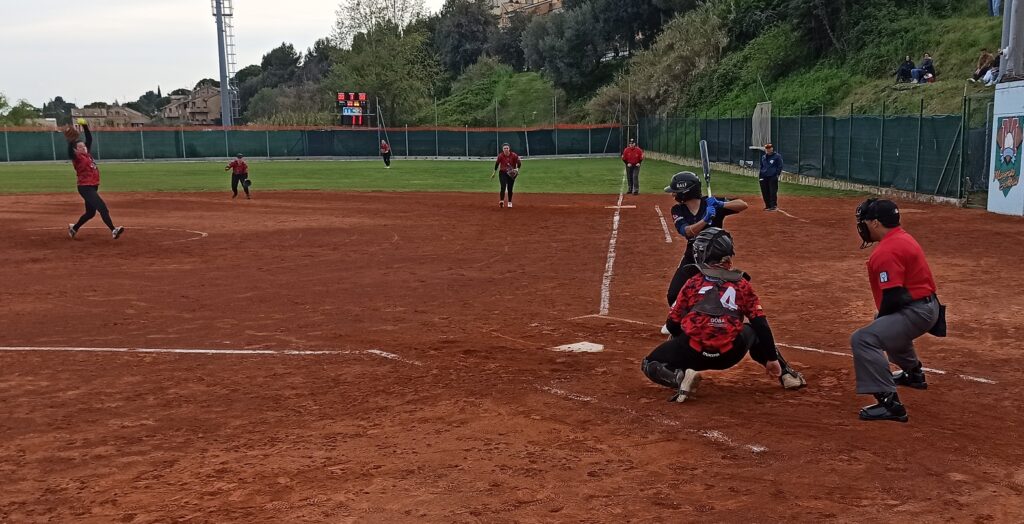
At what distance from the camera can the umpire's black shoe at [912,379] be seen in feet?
24.3

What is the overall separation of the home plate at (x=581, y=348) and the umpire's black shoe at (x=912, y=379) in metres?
2.89

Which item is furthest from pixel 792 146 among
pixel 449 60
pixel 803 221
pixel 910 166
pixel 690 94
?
pixel 449 60

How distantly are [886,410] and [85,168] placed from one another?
16.1 meters

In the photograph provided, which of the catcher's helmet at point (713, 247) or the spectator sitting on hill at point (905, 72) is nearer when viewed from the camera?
the catcher's helmet at point (713, 247)

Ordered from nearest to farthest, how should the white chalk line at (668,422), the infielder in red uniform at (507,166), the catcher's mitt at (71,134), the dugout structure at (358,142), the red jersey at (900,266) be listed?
the white chalk line at (668,422)
the red jersey at (900,266)
the catcher's mitt at (71,134)
the infielder in red uniform at (507,166)
the dugout structure at (358,142)

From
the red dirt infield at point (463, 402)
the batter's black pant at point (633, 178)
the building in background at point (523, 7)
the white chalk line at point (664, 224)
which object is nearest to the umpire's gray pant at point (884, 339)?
the red dirt infield at point (463, 402)

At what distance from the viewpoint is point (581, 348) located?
909 centimetres

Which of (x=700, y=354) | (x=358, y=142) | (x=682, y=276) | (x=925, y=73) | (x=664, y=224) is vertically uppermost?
(x=925, y=73)

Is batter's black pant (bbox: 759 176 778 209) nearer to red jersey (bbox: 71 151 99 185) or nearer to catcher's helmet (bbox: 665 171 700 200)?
catcher's helmet (bbox: 665 171 700 200)

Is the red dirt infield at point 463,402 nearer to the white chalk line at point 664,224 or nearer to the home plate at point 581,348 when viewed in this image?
the home plate at point 581,348

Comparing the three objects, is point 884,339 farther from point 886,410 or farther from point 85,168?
point 85,168

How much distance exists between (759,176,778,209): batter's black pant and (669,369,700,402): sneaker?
57.5 ft

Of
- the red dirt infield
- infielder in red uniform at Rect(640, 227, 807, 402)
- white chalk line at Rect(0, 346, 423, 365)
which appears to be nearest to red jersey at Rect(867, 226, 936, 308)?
infielder in red uniform at Rect(640, 227, 807, 402)

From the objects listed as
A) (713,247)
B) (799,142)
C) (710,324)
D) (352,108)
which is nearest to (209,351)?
(710,324)
